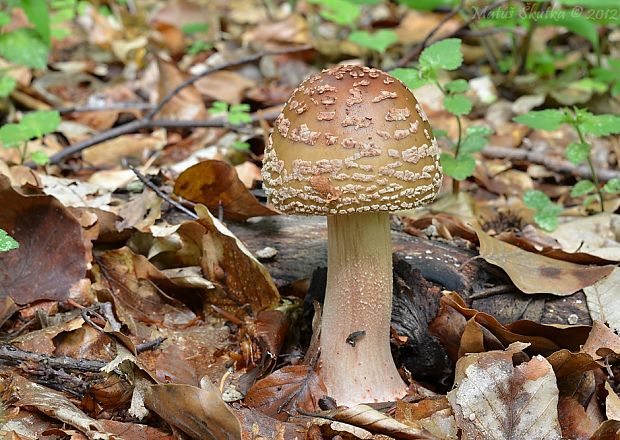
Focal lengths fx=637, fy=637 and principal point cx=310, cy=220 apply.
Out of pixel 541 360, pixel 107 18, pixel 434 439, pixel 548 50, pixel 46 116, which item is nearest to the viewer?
pixel 434 439

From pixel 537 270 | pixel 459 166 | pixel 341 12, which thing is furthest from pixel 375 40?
pixel 537 270

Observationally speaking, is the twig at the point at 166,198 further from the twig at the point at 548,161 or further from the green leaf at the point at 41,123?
the twig at the point at 548,161

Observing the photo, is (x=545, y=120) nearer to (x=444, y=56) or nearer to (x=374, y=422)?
(x=444, y=56)

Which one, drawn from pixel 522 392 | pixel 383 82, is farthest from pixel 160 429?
pixel 383 82

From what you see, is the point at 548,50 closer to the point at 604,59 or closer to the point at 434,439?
the point at 604,59

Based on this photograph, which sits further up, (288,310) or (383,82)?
(383,82)

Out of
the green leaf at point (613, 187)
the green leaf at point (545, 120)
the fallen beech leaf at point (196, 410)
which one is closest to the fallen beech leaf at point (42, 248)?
the fallen beech leaf at point (196, 410)
